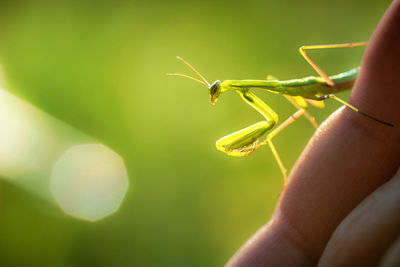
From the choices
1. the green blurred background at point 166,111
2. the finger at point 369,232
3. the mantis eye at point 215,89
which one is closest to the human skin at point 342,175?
the finger at point 369,232

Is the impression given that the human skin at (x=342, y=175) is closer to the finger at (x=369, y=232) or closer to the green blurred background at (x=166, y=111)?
the finger at (x=369, y=232)

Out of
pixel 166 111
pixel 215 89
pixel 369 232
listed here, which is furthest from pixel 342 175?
pixel 166 111

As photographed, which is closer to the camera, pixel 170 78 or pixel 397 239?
pixel 397 239

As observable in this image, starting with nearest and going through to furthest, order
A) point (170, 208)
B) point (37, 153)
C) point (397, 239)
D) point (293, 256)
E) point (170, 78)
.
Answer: point (397, 239) < point (293, 256) < point (37, 153) < point (170, 208) < point (170, 78)

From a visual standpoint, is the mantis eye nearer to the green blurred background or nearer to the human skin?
the human skin

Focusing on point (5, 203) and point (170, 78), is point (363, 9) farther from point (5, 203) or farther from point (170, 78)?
point (5, 203)

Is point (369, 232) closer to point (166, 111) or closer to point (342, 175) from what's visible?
point (342, 175)

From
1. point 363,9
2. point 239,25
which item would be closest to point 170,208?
point 239,25
